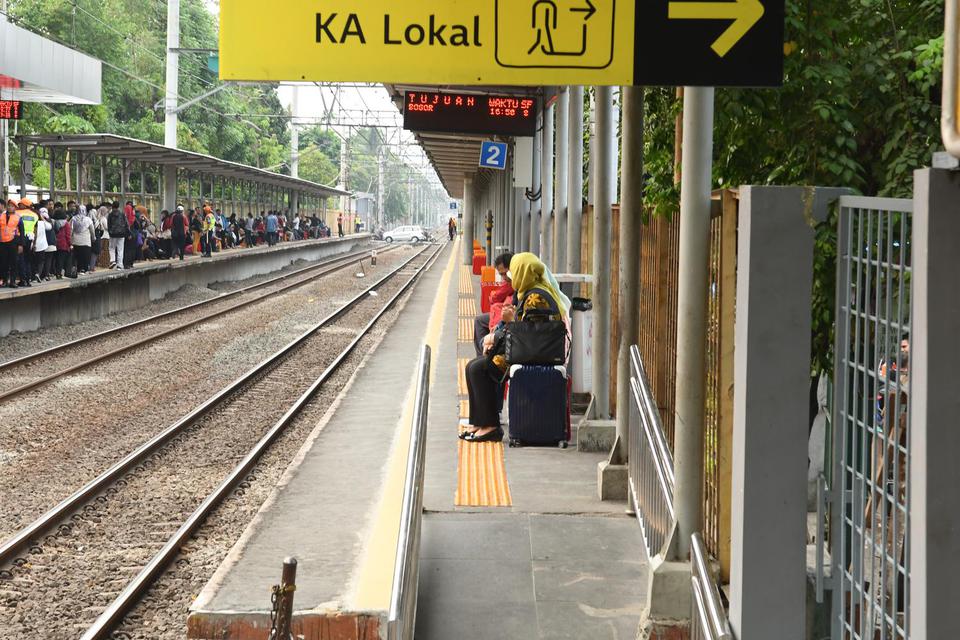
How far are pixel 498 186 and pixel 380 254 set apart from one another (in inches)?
1187

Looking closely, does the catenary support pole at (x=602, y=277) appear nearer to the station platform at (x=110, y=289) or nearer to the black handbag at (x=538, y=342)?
the black handbag at (x=538, y=342)

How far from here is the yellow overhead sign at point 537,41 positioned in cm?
436

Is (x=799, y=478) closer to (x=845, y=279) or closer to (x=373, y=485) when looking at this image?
(x=845, y=279)

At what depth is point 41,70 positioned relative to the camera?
21547 millimetres

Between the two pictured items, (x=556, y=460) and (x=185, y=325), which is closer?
(x=556, y=460)

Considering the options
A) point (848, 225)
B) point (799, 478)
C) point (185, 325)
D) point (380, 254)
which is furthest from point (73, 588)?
point (380, 254)

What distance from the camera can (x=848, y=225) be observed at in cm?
330

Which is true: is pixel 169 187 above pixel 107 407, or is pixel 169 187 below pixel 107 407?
above

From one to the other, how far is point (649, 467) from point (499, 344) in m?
3.69

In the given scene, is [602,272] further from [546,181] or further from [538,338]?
[546,181]

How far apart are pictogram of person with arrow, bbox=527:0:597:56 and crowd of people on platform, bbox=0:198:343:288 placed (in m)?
17.2

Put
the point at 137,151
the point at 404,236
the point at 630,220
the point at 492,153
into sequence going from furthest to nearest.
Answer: the point at 404,236 → the point at 137,151 → the point at 492,153 → the point at 630,220

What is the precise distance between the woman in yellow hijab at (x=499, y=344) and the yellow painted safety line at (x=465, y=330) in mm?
8637

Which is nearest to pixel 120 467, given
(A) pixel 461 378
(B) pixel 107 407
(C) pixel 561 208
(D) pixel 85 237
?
(B) pixel 107 407
